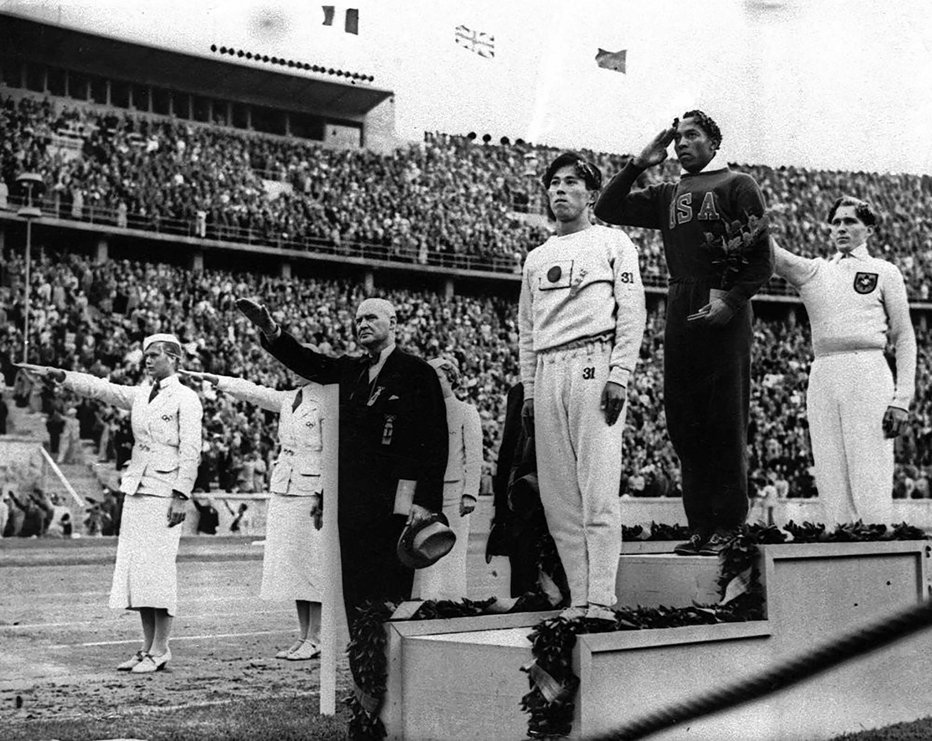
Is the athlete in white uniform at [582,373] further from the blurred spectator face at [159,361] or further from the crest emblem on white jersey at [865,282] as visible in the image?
the blurred spectator face at [159,361]

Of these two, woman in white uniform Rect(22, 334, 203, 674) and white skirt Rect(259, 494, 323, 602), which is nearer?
woman in white uniform Rect(22, 334, 203, 674)

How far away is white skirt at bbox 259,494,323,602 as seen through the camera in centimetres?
748

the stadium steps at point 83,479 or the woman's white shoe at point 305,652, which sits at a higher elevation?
the stadium steps at point 83,479

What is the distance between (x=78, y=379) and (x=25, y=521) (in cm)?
1039

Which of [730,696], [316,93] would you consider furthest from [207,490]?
[730,696]

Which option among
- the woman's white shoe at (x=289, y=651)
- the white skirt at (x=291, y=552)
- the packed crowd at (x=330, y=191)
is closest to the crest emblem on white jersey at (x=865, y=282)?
the white skirt at (x=291, y=552)

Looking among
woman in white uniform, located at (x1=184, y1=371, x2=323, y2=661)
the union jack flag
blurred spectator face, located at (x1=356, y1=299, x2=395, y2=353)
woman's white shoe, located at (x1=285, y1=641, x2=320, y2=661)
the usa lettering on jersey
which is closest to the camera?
blurred spectator face, located at (x1=356, y1=299, x2=395, y2=353)

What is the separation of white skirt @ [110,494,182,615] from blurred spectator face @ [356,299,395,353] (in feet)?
7.75

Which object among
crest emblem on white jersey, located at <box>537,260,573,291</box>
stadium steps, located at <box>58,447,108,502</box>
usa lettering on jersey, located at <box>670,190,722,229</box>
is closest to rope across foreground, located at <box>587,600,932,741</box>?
crest emblem on white jersey, located at <box>537,260,573,291</box>

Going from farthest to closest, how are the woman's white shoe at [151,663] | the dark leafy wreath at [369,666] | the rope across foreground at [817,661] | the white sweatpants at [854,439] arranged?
the woman's white shoe at [151,663]
the white sweatpants at [854,439]
the dark leafy wreath at [369,666]
the rope across foreground at [817,661]

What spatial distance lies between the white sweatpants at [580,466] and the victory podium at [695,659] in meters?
0.37

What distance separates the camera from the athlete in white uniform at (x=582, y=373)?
465 cm

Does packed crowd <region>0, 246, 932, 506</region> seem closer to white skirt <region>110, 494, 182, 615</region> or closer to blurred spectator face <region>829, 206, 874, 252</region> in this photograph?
white skirt <region>110, 494, 182, 615</region>

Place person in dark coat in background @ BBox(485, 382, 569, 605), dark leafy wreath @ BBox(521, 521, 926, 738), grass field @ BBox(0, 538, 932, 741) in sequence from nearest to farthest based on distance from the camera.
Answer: dark leafy wreath @ BBox(521, 521, 926, 738)
grass field @ BBox(0, 538, 932, 741)
person in dark coat in background @ BBox(485, 382, 569, 605)
